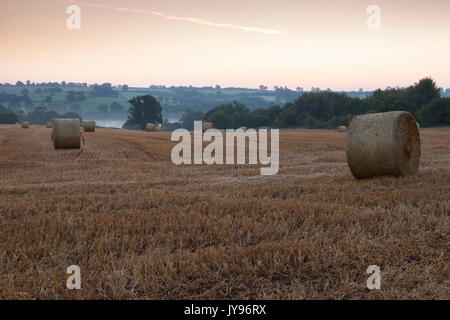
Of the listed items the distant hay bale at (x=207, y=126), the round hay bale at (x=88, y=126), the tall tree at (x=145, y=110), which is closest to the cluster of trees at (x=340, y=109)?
the tall tree at (x=145, y=110)

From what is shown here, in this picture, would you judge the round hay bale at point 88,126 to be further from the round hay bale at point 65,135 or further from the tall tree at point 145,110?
the tall tree at point 145,110

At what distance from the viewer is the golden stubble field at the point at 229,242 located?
357 cm

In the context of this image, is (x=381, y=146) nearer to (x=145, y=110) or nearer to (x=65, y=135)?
(x=65, y=135)

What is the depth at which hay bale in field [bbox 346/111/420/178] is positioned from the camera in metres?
9.61

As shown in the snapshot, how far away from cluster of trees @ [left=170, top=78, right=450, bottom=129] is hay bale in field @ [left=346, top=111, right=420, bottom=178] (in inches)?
2211

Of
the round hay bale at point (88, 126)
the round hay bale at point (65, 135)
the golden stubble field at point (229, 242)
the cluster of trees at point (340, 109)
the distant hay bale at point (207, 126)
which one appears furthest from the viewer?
the cluster of trees at point (340, 109)

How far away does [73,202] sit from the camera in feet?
24.1

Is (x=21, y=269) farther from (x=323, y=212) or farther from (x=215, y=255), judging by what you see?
(x=323, y=212)

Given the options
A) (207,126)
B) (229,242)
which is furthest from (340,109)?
(229,242)

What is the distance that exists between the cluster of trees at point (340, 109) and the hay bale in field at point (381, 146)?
56.2m

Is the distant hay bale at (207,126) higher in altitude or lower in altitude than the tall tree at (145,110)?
lower

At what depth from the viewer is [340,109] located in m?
87.3

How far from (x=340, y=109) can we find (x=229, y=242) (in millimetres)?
87861

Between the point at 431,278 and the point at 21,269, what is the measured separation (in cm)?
426
